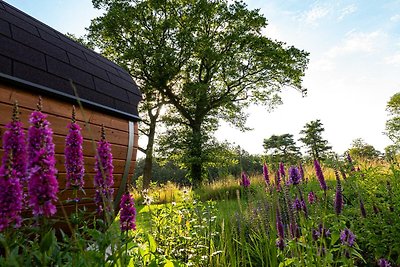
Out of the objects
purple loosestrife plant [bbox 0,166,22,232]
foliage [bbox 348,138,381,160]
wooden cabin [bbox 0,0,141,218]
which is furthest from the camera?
foliage [bbox 348,138,381,160]

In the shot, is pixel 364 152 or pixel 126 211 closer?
pixel 126 211

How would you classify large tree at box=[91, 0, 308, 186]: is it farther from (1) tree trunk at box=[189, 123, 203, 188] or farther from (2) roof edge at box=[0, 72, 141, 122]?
(2) roof edge at box=[0, 72, 141, 122]

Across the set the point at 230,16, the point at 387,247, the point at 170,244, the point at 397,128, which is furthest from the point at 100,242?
the point at 397,128

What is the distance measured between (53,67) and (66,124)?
1.41ft

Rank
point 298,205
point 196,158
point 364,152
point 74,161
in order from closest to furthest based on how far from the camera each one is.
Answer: point 74,161, point 298,205, point 196,158, point 364,152

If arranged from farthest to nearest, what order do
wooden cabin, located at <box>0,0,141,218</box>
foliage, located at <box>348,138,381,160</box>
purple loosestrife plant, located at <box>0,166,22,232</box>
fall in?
1. foliage, located at <box>348,138,381,160</box>
2. wooden cabin, located at <box>0,0,141,218</box>
3. purple loosestrife plant, located at <box>0,166,22,232</box>

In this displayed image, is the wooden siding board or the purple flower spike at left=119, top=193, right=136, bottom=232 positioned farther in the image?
the wooden siding board

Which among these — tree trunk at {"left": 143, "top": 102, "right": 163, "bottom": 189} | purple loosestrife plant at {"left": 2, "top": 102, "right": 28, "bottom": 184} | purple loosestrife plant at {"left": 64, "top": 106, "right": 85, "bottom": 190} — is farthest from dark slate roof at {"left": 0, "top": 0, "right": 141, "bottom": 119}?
tree trunk at {"left": 143, "top": 102, "right": 163, "bottom": 189}

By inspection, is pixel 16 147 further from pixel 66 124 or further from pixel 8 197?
pixel 66 124

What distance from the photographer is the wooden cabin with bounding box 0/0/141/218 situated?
1928mm

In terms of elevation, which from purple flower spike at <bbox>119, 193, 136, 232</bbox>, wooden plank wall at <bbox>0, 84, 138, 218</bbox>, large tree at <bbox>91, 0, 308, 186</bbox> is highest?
large tree at <bbox>91, 0, 308, 186</bbox>

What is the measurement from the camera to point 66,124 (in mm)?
2268

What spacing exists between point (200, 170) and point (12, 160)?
1434 cm

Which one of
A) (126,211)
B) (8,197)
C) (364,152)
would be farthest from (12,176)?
(364,152)
